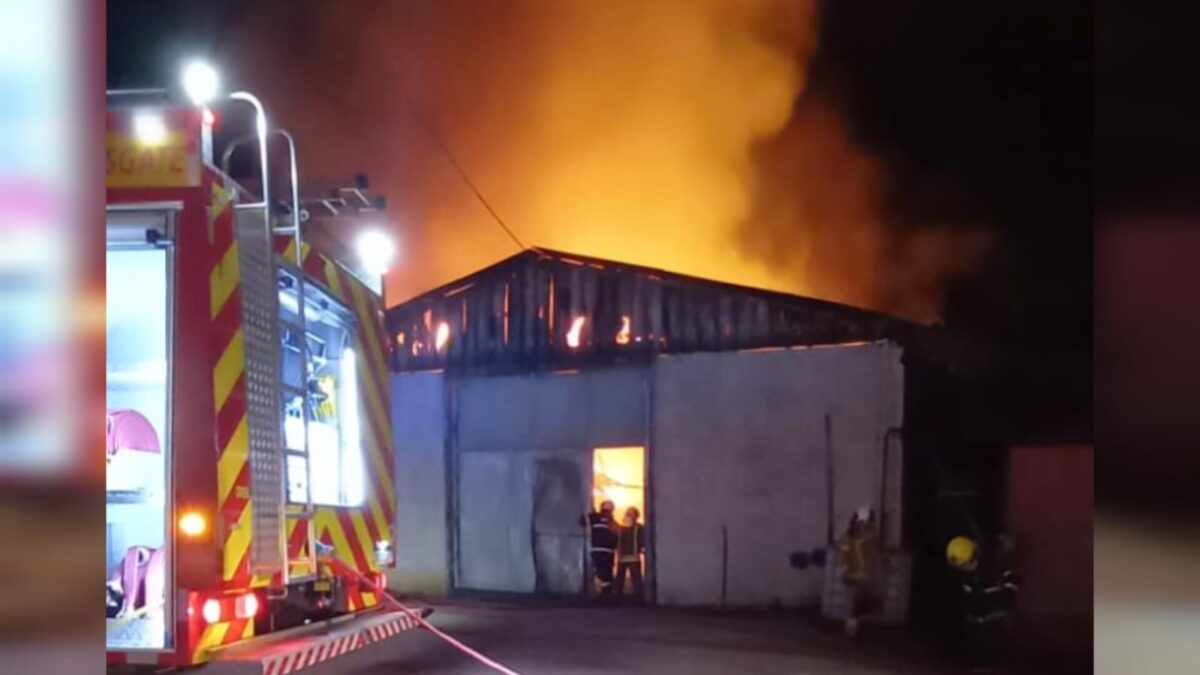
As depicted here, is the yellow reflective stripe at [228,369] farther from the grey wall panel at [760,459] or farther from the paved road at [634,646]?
the grey wall panel at [760,459]

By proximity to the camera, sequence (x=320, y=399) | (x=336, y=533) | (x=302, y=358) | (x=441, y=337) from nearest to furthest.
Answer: (x=302, y=358) < (x=336, y=533) < (x=320, y=399) < (x=441, y=337)

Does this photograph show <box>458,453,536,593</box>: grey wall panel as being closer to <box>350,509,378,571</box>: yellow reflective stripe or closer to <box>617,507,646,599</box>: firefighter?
<box>617,507,646,599</box>: firefighter

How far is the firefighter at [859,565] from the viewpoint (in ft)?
28.1

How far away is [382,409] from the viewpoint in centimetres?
467

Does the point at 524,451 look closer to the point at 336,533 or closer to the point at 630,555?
the point at 630,555

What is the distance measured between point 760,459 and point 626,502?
140 cm

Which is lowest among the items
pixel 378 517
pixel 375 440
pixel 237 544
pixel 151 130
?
pixel 378 517

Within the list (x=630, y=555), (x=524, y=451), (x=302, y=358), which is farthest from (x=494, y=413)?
(x=302, y=358)

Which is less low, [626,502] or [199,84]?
[199,84]

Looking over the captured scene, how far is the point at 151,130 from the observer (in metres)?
3.00

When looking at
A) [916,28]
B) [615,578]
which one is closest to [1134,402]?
[916,28]

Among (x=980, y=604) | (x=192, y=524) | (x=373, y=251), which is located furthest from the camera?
(x=980, y=604)

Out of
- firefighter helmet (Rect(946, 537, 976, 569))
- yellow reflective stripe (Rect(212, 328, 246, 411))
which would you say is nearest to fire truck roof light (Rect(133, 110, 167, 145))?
yellow reflective stripe (Rect(212, 328, 246, 411))

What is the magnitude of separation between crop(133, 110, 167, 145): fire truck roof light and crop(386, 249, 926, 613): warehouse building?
22.4 feet
